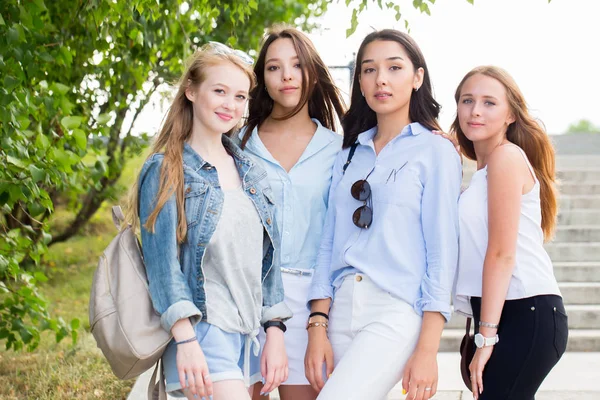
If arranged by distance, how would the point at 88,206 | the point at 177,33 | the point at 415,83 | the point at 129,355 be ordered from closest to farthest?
the point at 129,355 → the point at 415,83 → the point at 177,33 → the point at 88,206

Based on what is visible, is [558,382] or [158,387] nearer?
[158,387]

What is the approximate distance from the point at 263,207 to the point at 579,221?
5623 millimetres

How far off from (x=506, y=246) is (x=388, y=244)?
39 centimetres

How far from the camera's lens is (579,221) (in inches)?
286

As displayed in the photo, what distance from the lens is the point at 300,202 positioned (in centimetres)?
283

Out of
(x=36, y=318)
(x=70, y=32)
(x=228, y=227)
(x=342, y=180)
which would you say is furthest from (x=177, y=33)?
(x=228, y=227)

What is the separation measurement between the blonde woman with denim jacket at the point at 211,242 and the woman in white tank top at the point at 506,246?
0.66m

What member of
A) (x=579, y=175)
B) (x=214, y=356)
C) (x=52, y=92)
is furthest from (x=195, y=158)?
(x=579, y=175)

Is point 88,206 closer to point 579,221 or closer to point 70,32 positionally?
point 70,32

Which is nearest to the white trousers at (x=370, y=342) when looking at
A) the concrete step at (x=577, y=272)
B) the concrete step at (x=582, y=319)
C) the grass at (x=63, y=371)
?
the grass at (x=63, y=371)

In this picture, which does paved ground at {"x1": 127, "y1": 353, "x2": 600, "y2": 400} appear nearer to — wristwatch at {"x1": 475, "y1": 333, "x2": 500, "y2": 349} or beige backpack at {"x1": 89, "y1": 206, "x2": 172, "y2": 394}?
wristwatch at {"x1": 475, "y1": 333, "x2": 500, "y2": 349}

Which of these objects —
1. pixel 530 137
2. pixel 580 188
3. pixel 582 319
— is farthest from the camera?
pixel 580 188

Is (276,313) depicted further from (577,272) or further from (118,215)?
(577,272)

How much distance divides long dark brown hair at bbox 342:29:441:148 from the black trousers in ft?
2.45
